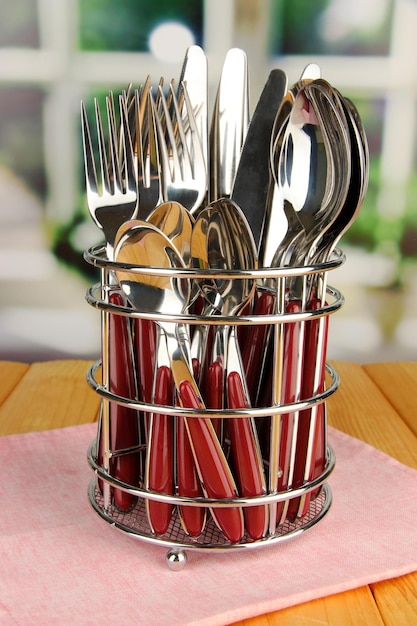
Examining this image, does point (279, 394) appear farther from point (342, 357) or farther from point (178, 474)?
point (342, 357)

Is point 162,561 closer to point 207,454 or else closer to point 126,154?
point 207,454

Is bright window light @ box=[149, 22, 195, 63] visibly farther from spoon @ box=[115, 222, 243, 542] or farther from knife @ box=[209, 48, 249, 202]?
spoon @ box=[115, 222, 243, 542]

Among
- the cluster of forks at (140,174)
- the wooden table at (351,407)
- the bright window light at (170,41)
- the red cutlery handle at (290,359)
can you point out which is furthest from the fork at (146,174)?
the bright window light at (170,41)

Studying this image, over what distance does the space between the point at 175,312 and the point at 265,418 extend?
0.09 meters

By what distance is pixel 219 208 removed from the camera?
0.38m

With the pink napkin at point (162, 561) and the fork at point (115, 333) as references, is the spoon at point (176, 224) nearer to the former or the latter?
the fork at point (115, 333)

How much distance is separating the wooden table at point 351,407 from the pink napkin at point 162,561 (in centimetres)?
1

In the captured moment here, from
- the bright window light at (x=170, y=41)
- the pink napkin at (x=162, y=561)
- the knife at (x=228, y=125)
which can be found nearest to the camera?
the pink napkin at (x=162, y=561)

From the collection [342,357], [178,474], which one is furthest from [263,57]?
[178,474]

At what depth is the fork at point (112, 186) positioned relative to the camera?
0.44 metres

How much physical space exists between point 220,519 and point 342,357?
59 cm

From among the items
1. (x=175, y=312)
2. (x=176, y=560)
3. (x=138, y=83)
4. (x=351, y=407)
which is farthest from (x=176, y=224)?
(x=138, y=83)

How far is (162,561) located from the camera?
1.38 feet

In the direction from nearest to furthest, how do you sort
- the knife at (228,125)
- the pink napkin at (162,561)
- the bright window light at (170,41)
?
the pink napkin at (162,561)
the knife at (228,125)
the bright window light at (170,41)
